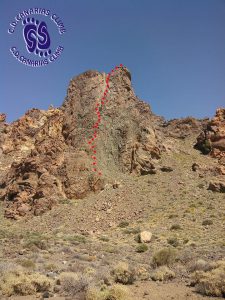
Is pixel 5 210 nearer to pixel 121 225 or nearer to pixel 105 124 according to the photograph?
pixel 121 225

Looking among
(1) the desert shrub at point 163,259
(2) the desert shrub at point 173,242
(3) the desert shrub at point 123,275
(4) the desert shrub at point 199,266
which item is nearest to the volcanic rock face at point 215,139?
(2) the desert shrub at point 173,242

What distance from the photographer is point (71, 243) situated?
91.8 feet

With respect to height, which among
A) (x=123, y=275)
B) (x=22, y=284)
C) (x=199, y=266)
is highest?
(x=199, y=266)

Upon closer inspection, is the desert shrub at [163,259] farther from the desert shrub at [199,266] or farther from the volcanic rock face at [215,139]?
the volcanic rock face at [215,139]

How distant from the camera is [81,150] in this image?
4469cm

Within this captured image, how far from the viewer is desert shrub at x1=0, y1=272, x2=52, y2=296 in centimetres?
1249

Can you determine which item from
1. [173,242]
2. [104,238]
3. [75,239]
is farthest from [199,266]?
[104,238]

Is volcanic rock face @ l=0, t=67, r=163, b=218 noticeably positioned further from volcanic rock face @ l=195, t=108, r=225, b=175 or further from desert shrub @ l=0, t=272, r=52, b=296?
desert shrub @ l=0, t=272, r=52, b=296

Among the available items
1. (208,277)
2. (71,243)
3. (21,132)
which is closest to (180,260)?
(208,277)

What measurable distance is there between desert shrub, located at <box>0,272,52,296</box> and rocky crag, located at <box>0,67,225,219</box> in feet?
81.3

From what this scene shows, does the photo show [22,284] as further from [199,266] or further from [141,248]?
[141,248]

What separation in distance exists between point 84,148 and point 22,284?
32.5 metres

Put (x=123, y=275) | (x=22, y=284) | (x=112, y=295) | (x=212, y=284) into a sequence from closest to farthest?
(x=112, y=295)
(x=212, y=284)
(x=22, y=284)
(x=123, y=275)

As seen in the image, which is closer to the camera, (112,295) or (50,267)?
(112,295)
